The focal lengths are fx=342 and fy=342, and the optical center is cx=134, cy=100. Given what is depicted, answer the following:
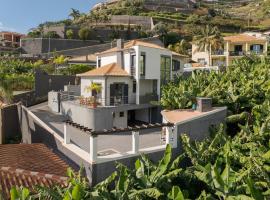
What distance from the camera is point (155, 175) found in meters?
13.1

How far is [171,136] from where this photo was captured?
659 inches

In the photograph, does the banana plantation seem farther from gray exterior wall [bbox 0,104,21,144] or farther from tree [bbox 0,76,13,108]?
tree [bbox 0,76,13,108]

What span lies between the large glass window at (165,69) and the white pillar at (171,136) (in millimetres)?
14636

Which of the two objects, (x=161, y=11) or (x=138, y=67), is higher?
(x=161, y=11)

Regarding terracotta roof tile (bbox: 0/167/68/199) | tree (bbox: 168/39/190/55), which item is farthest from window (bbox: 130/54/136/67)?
tree (bbox: 168/39/190/55)

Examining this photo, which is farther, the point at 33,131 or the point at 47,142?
the point at 33,131

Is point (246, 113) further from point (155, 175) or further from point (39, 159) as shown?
point (39, 159)

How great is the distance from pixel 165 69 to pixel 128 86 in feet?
14.8

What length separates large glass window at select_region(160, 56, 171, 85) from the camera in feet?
101

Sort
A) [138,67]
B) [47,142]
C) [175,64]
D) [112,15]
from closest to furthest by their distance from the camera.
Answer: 1. [47,142]
2. [138,67]
3. [175,64]
4. [112,15]

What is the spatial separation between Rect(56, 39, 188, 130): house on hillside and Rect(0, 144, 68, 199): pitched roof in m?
8.40

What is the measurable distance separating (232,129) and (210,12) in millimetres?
103169

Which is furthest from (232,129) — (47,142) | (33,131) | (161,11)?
(161,11)

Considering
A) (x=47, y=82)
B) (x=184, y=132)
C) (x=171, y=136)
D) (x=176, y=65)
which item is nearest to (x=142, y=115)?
(x=184, y=132)
